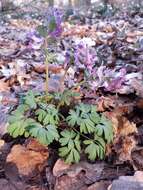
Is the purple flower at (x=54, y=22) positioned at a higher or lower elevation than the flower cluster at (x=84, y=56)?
higher

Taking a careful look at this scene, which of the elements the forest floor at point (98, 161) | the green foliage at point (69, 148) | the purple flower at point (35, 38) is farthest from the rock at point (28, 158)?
the purple flower at point (35, 38)

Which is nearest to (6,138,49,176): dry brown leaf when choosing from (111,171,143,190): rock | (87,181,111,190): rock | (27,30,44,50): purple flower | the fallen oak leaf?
(87,181,111,190): rock

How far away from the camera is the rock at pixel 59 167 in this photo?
55.7 inches

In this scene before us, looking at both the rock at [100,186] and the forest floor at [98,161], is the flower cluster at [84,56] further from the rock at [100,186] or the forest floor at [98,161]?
the rock at [100,186]

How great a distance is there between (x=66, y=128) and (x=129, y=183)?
1.04 feet

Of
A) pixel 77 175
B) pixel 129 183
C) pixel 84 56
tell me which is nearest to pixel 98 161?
pixel 77 175

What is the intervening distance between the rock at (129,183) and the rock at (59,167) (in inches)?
8.4

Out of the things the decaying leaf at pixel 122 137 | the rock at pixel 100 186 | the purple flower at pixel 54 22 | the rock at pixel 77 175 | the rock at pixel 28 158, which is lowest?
the rock at pixel 100 186

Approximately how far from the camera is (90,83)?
1791 mm

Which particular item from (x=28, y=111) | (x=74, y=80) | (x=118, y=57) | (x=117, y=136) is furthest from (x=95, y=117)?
(x=118, y=57)

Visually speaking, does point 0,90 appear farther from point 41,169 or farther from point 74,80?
point 41,169

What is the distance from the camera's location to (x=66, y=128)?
4.84ft

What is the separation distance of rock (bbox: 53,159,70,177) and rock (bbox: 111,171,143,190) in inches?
8.4

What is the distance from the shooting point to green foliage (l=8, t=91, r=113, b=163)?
4.62 feet
